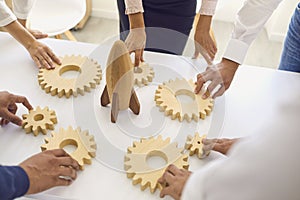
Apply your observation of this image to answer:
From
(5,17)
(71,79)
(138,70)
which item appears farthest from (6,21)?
(138,70)

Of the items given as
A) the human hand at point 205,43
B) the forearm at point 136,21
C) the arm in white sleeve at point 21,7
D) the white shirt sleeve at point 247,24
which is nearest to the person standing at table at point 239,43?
the white shirt sleeve at point 247,24

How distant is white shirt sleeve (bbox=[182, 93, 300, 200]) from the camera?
1.19 feet

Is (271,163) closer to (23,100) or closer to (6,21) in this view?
(23,100)

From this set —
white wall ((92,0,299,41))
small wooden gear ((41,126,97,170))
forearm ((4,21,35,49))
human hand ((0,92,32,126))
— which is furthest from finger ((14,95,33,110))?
white wall ((92,0,299,41))

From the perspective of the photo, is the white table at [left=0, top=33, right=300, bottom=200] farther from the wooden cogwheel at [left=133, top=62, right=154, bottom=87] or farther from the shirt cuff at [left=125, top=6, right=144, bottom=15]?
the shirt cuff at [left=125, top=6, right=144, bottom=15]

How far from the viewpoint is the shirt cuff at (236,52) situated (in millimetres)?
888

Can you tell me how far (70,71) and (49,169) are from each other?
1.07 ft

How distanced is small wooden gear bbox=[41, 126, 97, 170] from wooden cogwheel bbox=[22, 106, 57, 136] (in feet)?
0.10

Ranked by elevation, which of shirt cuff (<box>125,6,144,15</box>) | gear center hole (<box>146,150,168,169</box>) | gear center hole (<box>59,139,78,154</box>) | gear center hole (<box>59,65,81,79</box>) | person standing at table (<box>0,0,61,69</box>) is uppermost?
shirt cuff (<box>125,6,144,15</box>)

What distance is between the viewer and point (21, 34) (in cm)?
95

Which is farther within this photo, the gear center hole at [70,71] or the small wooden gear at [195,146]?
the gear center hole at [70,71]

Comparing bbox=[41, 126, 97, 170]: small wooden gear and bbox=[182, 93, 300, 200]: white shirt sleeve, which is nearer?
bbox=[182, 93, 300, 200]: white shirt sleeve

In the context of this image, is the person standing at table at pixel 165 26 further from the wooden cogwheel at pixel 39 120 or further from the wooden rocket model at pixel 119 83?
the wooden cogwheel at pixel 39 120

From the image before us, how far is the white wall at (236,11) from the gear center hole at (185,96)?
3.69 feet
